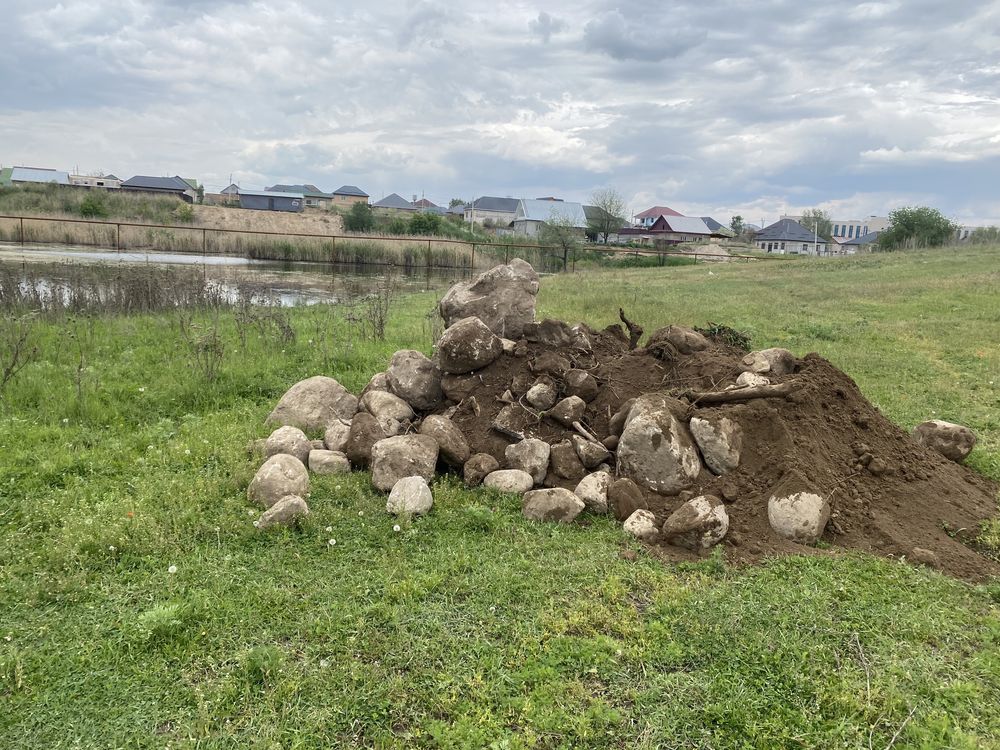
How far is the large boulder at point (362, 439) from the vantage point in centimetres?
556

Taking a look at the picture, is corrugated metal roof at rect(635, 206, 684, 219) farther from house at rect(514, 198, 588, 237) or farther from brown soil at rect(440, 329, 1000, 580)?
brown soil at rect(440, 329, 1000, 580)

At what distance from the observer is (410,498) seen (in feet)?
15.8

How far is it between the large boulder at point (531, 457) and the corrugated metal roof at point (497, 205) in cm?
8944

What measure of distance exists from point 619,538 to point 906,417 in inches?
190

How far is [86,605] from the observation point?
3.64 m

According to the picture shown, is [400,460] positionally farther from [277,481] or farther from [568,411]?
[568,411]

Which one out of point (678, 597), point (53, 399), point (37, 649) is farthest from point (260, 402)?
point (678, 597)

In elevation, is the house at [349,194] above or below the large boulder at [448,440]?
above

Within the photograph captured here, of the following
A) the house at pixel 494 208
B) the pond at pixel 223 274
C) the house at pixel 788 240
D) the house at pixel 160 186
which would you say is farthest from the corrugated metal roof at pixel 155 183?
the house at pixel 788 240

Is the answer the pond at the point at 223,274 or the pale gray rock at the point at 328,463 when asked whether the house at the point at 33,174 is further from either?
the pale gray rock at the point at 328,463

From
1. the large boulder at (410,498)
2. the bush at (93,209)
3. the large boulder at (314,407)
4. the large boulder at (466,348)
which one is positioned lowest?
the large boulder at (410,498)

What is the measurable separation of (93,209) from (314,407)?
130 feet

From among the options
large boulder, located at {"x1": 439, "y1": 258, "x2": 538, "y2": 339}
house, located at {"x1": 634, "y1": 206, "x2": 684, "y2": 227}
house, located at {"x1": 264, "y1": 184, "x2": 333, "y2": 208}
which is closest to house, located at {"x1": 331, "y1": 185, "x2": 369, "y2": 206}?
house, located at {"x1": 264, "y1": 184, "x2": 333, "y2": 208}

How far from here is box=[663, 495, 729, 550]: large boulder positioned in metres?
4.39
